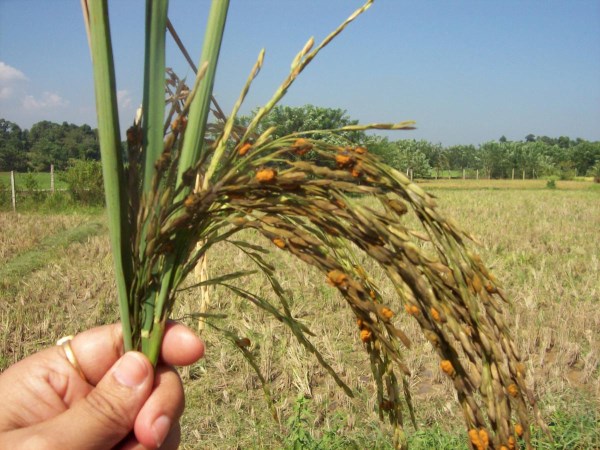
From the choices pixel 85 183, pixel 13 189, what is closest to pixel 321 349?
pixel 13 189

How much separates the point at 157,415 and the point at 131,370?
0.64ft

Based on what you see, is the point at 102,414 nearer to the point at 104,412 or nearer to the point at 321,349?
the point at 104,412

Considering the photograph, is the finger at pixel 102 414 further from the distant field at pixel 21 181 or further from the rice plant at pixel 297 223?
the distant field at pixel 21 181

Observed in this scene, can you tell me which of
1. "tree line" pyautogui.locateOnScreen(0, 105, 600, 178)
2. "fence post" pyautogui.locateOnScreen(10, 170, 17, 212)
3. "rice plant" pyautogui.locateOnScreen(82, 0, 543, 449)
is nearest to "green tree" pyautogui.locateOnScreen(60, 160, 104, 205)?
"fence post" pyautogui.locateOnScreen(10, 170, 17, 212)

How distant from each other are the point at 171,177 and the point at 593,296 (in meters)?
6.38

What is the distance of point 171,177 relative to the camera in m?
1.24

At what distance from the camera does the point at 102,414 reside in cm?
146

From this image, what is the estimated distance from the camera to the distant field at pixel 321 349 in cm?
340

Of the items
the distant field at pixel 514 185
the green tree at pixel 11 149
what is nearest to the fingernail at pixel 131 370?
the distant field at pixel 514 185

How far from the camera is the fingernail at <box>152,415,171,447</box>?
1.49 metres

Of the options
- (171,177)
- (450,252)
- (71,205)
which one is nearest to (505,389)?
(450,252)

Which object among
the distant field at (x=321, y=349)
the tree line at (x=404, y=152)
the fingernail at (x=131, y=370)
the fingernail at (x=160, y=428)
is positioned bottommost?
the distant field at (x=321, y=349)

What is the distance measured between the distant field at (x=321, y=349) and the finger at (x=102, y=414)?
711 millimetres

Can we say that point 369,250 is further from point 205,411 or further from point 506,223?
point 506,223
